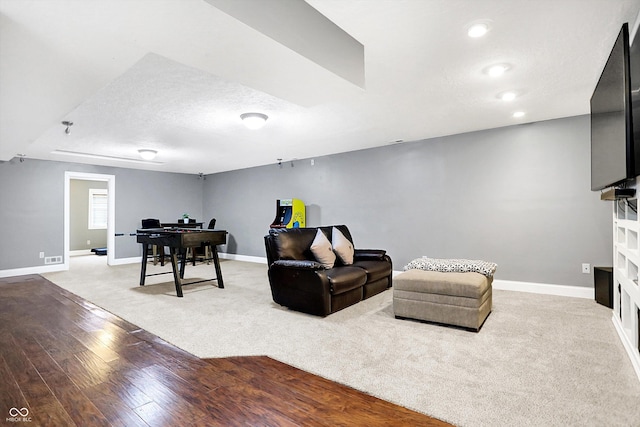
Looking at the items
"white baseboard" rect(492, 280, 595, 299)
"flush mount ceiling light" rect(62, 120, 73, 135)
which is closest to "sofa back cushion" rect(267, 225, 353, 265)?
"white baseboard" rect(492, 280, 595, 299)

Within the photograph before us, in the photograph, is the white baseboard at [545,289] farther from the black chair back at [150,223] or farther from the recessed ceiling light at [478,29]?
the black chair back at [150,223]

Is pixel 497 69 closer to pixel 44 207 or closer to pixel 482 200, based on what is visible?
pixel 482 200

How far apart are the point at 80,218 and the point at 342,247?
31.2 ft

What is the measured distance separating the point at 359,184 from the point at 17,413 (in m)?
5.23

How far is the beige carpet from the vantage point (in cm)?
177

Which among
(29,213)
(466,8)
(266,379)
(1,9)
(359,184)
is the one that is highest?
(466,8)

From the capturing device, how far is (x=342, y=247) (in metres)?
4.24

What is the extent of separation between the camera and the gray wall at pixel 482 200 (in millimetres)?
4125

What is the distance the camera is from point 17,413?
1695mm

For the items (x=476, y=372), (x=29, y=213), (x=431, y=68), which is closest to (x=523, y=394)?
(x=476, y=372)

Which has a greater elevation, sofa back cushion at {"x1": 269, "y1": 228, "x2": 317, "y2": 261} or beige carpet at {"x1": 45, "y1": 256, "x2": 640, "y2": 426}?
sofa back cushion at {"x1": 269, "y1": 228, "x2": 317, "y2": 261}

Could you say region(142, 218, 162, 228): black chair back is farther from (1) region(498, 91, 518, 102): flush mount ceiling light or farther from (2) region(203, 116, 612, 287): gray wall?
(1) region(498, 91, 518, 102): flush mount ceiling light

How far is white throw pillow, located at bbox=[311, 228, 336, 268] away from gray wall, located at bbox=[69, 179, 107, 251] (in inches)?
365

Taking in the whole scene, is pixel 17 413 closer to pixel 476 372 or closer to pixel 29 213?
pixel 476 372
